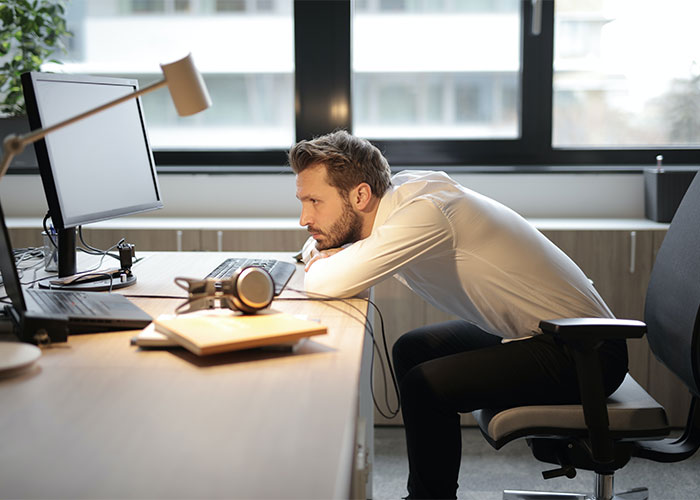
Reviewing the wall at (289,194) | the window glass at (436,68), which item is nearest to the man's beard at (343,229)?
the wall at (289,194)

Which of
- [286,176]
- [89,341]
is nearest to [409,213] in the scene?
[89,341]

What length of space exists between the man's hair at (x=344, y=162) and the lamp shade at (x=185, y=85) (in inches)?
19.9

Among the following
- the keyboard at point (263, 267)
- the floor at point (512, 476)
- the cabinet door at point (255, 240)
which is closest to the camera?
the keyboard at point (263, 267)

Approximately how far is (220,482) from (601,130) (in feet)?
9.22

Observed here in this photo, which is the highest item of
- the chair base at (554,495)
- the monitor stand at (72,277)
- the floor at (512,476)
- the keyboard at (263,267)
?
the monitor stand at (72,277)

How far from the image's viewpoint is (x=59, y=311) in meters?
1.42

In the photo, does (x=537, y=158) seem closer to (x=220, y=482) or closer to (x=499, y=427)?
(x=499, y=427)

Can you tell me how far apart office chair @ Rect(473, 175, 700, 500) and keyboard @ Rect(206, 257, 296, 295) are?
599 millimetres

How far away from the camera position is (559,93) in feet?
10.4

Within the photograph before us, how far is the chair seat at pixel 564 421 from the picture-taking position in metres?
1.56

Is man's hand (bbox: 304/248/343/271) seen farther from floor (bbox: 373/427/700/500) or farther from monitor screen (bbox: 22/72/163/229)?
floor (bbox: 373/427/700/500)

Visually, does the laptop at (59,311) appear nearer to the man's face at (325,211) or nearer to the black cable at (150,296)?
the black cable at (150,296)

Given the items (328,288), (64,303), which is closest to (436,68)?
(328,288)

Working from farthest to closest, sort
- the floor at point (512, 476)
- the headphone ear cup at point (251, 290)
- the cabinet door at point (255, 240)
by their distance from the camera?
the cabinet door at point (255, 240), the floor at point (512, 476), the headphone ear cup at point (251, 290)
